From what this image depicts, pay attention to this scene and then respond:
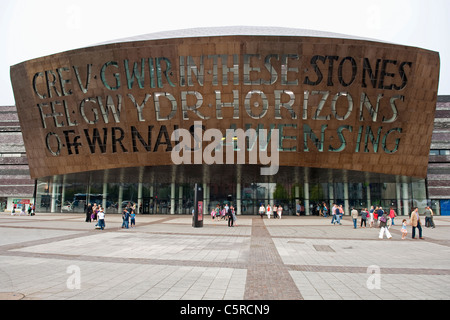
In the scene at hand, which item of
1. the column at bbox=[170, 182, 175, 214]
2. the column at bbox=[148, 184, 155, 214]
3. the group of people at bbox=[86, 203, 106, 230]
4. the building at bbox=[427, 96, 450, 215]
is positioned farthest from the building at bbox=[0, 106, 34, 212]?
the building at bbox=[427, 96, 450, 215]

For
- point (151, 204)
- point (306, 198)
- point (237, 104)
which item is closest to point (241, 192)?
point (306, 198)

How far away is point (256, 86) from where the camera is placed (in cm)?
3238

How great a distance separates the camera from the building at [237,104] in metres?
32.0

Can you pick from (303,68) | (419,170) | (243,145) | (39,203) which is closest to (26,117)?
(39,203)

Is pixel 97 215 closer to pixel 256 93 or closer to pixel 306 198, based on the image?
pixel 256 93

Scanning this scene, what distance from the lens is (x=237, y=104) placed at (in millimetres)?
32938

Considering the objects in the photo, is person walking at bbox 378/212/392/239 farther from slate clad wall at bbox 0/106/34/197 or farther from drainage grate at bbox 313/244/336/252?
slate clad wall at bbox 0/106/34/197

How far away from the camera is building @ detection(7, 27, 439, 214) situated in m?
32.0

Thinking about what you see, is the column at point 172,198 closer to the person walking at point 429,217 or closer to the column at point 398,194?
the person walking at point 429,217

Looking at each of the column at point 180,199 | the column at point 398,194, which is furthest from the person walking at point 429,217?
the column at point 180,199

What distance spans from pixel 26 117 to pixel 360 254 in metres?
41.6

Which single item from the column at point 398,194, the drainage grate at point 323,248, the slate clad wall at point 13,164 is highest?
the slate clad wall at point 13,164

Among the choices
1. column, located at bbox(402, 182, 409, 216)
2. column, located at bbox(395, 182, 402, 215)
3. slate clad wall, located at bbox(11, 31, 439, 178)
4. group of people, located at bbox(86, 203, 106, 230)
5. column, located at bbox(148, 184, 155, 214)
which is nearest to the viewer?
group of people, located at bbox(86, 203, 106, 230)
